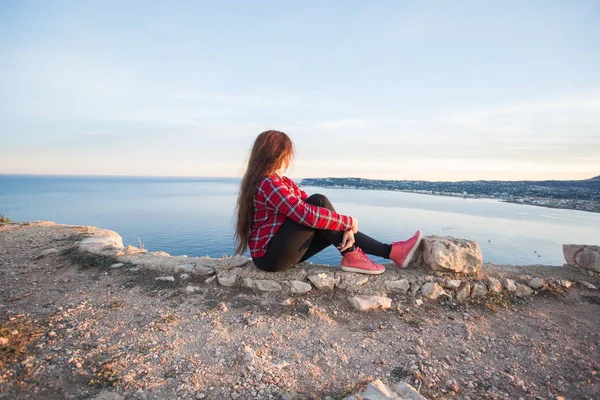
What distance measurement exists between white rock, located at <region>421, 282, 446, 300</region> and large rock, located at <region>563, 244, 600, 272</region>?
9.43 ft

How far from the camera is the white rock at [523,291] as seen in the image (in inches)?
179

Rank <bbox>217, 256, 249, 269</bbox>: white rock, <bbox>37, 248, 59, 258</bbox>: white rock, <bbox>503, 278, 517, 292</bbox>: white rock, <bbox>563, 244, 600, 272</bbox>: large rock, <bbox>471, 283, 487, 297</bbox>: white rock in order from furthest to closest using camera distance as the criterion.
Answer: <bbox>37, 248, 59, 258</bbox>: white rock
<bbox>563, 244, 600, 272</bbox>: large rock
<bbox>217, 256, 249, 269</bbox>: white rock
<bbox>503, 278, 517, 292</bbox>: white rock
<bbox>471, 283, 487, 297</bbox>: white rock

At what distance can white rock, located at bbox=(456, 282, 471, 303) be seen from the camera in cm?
434

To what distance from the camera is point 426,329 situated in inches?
143

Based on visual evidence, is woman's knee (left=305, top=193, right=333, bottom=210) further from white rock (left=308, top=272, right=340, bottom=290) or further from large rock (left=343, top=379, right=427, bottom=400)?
large rock (left=343, top=379, right=427, bottom=400)

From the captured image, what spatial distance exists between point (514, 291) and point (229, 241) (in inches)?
736

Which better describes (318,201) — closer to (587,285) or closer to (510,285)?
(510,285)

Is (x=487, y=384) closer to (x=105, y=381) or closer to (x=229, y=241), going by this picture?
(x=105, y=381)

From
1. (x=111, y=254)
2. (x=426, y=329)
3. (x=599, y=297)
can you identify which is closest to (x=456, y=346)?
(x=426, y=329)

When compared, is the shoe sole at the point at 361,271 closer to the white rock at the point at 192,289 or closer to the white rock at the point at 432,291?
the white rock at the point at 432,291

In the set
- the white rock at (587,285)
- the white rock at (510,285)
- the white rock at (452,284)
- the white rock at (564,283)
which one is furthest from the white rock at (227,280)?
the white rock at (587,285)

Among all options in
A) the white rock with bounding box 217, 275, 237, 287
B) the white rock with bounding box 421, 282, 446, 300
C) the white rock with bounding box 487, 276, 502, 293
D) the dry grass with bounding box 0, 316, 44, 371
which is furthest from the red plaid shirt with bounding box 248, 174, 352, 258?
the dry grass with bounding box 0, 316, 44, 371

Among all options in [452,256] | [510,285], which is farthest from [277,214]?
[510,285]

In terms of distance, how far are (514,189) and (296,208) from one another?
68.3 metres
